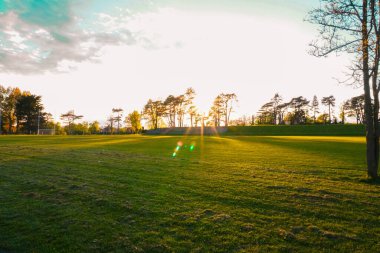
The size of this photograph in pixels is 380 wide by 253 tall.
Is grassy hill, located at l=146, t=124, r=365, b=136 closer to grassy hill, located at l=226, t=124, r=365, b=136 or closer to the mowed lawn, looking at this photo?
grassy hill, located at l=226, t=124, r=365, b=136

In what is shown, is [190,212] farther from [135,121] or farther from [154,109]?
[135,121]

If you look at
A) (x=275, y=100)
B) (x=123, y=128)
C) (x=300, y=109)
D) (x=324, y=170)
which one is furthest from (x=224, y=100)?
(x=324, y=170)

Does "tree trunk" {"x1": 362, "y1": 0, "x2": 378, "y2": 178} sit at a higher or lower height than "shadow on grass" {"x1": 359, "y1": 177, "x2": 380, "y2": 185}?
higher

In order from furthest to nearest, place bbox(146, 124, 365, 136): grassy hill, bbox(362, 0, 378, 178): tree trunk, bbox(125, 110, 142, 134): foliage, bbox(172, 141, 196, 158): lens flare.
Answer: bbox(125, 110, 142, 134): foliage < bbox(146, 124, 365, 136): grassy hill < bbox(172, 141, 196, 158): lens flare < bbox(362, 0, 378, 178): tree trunk

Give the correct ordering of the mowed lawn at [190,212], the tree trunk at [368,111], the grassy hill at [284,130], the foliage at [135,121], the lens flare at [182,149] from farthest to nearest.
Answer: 1. the foliage at [135,121]
2. the grassy hill at [284,130]
3. the lens flare at [182,149]
4. the tree trunk at [368,111]
5. the mowed lawn at [190,212]

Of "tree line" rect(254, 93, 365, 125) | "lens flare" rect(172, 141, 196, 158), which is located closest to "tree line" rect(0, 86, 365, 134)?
"tree line" rect(254, 93, 365, 125)

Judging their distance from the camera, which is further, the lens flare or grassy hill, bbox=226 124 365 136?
grassy hill, bbox=226 124 365 136

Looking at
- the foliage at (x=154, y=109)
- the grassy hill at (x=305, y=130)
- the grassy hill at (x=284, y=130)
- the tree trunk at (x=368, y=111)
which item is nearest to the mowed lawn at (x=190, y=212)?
the tree trunk at (x=368, y=111)

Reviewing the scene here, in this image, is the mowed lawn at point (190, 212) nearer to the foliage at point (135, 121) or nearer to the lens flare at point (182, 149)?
the lens flare at point (182, 149)

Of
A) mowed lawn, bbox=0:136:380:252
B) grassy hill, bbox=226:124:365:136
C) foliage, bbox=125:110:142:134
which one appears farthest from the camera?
foliage, bbox=125:110:142:134

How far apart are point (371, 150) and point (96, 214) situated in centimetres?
1042

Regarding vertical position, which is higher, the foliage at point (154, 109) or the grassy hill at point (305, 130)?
the foliage at point (154, 109)

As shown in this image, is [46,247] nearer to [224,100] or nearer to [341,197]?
[341,197]

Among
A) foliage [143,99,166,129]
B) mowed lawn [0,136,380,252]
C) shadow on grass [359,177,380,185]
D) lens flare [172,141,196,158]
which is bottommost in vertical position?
mowed lawn [0,136,380,252]
